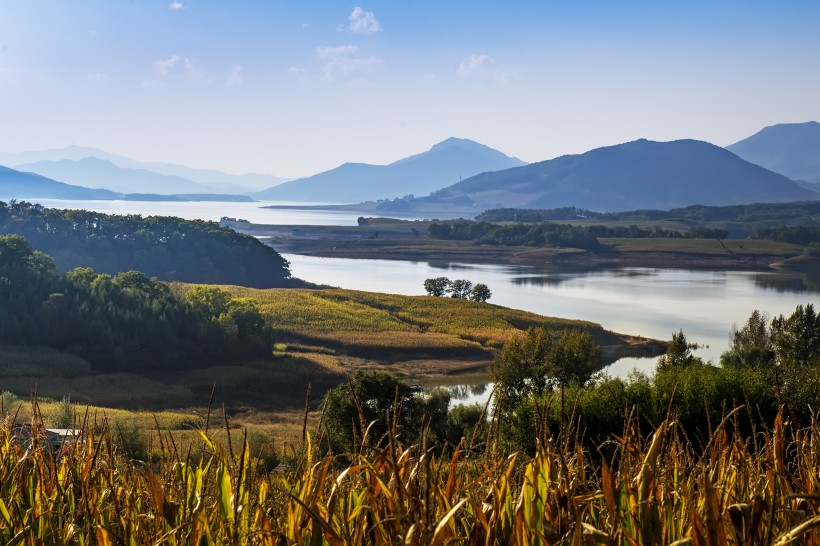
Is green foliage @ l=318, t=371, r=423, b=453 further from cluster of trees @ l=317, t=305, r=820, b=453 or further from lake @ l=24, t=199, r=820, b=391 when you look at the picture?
lake @ l=24, t=199, r=820, b=391

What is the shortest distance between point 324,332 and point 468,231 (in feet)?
278

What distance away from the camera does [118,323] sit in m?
44.3

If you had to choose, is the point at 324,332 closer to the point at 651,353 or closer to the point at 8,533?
the point at 651,353

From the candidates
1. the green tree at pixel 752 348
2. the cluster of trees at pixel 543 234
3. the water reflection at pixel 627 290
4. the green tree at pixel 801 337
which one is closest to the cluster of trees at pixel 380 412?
the green tree at pixel 752 348

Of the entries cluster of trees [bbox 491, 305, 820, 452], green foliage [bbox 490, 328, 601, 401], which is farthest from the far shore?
cluster of trees [bbox 491, 305, 820, 452]

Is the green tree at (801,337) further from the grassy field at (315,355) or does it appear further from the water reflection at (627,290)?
the grassy field at (315,355)

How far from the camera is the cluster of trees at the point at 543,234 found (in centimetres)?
11707

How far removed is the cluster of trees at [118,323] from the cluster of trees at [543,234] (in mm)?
73910

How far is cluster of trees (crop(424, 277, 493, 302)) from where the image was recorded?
6438 cm

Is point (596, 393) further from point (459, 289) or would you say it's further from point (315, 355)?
point (459, 289)

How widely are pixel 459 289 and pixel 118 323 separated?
1165 inches

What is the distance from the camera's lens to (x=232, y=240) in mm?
85750

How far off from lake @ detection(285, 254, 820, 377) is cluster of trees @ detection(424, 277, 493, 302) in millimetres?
1744

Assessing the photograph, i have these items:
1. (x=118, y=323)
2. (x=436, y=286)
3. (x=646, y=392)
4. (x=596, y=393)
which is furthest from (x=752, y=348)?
(x=436, y=286)
